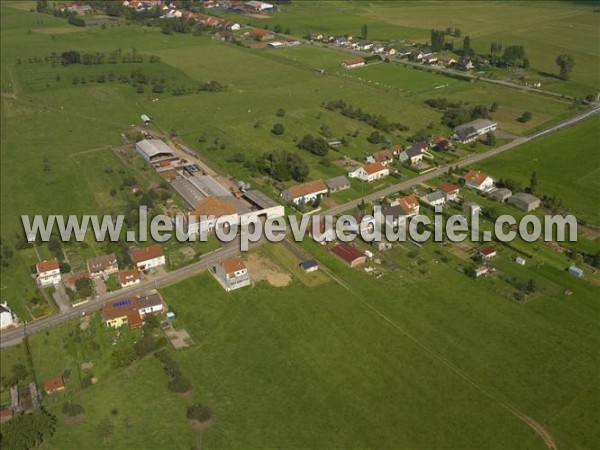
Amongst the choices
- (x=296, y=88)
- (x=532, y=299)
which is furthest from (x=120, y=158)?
(x=532, y=299)

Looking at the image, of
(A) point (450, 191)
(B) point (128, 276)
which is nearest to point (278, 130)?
(A) point (450, 191)

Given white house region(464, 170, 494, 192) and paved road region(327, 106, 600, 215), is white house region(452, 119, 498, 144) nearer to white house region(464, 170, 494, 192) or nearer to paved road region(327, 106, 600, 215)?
paved road region(327, 106, 600, 215)

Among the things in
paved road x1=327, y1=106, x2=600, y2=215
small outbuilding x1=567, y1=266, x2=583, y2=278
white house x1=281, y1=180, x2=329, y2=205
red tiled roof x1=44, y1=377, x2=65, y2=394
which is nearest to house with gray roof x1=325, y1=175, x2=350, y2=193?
white house x1=281, y1=180, x2=329, y2=205

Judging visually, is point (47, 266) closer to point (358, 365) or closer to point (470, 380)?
point (358, 365)

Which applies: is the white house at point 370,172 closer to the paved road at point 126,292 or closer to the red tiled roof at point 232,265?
the paved road at point 126,292

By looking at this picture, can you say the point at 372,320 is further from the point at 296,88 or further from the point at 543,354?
the point at 296,88

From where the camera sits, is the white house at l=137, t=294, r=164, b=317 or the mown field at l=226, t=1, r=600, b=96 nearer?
the white house at l=137, t=294, r=164, b=317
